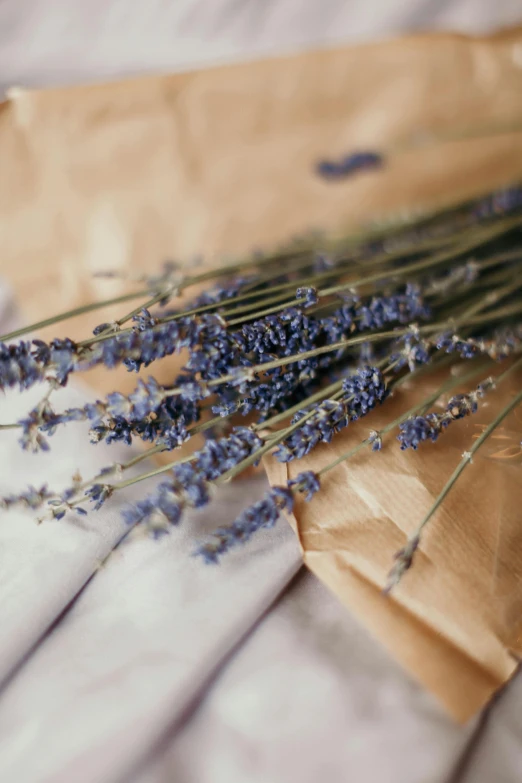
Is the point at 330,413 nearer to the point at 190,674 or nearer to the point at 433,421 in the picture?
the point at 433,421

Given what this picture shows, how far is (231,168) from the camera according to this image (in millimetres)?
778

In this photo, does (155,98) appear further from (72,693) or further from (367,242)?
(72,693)

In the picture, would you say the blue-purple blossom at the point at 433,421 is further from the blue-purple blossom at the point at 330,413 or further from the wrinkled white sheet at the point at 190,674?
the wrinkled white sheet at the point at 190,674

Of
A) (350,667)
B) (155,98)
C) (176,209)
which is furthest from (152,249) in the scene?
(350,667)

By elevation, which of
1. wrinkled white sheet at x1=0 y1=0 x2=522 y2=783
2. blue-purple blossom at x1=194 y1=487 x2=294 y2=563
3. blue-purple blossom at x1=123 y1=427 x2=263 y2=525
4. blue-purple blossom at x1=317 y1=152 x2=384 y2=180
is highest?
blue-purple blossom at x1=317 y1=152 x2=384 y2=180

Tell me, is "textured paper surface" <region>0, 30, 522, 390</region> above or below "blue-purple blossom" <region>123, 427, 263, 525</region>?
above

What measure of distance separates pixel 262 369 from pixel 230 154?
0.47 m

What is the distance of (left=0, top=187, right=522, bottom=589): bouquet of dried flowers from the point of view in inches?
15.7

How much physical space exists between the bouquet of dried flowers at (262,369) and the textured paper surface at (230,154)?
0.48ft

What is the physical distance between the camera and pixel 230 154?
0.78m

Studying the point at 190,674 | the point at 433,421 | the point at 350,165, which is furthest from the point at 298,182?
the point at 190,674

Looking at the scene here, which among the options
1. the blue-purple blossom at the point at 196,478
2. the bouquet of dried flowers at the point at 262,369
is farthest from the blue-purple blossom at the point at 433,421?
the blue-purple blossom at the point at 196,478

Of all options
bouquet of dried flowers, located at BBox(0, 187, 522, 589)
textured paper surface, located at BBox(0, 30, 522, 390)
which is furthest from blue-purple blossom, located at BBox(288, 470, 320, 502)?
textured paper surface, located at BBox(0, 30, 522, 390)

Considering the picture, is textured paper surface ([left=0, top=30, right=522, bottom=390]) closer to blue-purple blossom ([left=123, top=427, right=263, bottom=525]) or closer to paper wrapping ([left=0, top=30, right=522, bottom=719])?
paper wrapping ([left=0, top=30, right=522, bottom=719])
